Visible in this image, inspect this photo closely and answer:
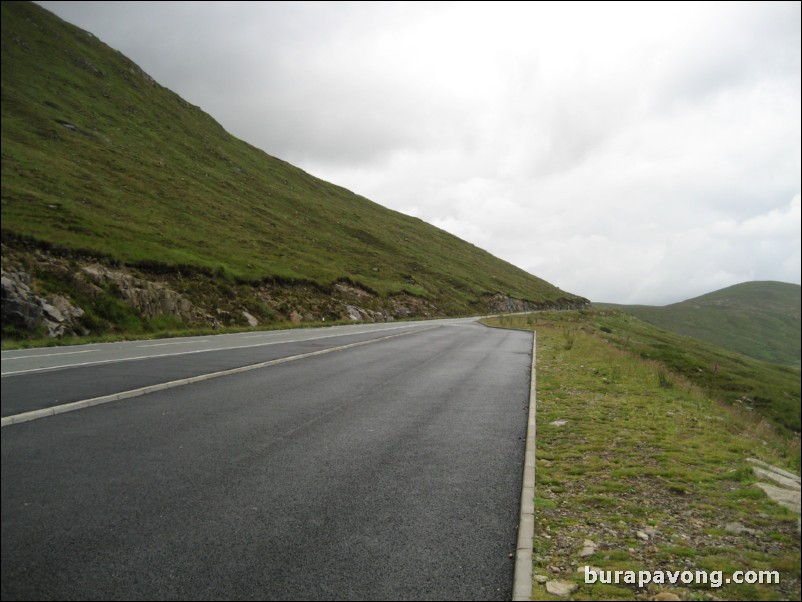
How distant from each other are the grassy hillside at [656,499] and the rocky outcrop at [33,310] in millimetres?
25604

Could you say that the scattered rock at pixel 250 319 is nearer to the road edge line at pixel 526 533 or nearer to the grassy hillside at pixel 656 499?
the grassy hillside at pixel 656 499

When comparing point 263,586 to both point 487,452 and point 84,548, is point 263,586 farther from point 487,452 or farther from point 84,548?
point 487,452

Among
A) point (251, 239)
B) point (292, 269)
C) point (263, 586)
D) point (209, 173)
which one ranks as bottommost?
point (263, 586)

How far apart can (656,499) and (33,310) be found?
29.4 meters

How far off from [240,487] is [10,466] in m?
2.92

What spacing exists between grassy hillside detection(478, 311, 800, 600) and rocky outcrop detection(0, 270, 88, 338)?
2560 centimetres

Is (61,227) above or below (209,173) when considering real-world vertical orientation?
below

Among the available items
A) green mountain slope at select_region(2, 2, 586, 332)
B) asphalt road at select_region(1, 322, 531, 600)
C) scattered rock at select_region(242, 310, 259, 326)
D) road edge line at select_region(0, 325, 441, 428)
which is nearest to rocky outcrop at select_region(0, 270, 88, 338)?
green mountain slope at select_region(2, 2, 586, 332)

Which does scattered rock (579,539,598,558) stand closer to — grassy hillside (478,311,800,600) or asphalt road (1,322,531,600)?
grassy hillside (478,311,800,600)

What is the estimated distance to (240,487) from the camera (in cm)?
617

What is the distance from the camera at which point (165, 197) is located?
70.3 m

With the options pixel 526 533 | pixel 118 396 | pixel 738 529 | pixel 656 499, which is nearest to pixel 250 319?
pixel 118 396

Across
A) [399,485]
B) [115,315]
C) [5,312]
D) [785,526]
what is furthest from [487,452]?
[115,315]

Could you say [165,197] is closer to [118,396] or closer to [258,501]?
[118,396]
